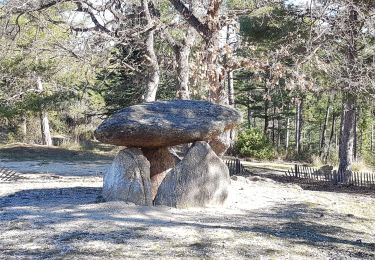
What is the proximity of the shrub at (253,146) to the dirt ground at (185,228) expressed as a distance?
1473 cm

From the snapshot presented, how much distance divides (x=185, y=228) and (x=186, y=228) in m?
0.01

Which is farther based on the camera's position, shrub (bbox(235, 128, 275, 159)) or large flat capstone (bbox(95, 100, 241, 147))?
shrub (bbox(235, 128, 275, 159))

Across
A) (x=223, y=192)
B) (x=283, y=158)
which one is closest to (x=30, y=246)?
(x=223, y=192)

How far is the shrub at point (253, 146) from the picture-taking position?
25812 mm

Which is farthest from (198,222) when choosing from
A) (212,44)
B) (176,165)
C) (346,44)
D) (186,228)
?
(346,44)

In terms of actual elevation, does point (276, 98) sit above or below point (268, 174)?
above

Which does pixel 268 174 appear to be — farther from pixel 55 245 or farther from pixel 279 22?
pixel 55 245

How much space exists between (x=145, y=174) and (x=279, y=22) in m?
9.38

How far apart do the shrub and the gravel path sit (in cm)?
1503

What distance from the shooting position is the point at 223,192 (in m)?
9.15

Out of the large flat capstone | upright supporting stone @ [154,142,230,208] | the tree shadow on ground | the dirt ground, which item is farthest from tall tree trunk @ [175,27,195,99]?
the tree shadow on ground

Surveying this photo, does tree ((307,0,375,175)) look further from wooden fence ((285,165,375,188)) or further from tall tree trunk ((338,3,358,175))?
wooden fence ((285,165,375,188))

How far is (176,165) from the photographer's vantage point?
8945mm

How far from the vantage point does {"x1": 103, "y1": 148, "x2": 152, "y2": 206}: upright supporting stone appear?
28.3 ft
